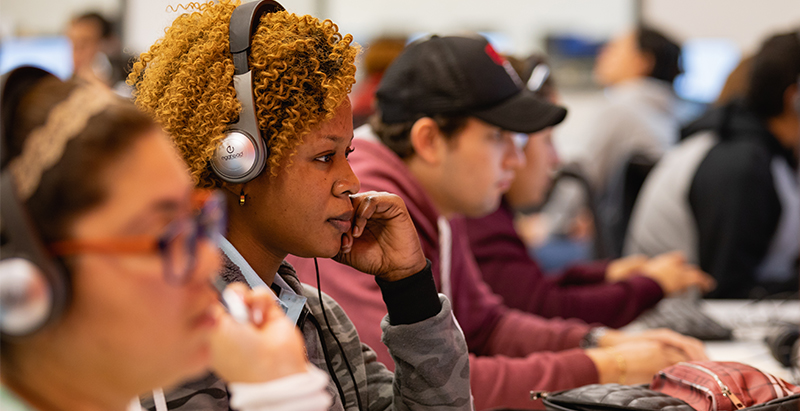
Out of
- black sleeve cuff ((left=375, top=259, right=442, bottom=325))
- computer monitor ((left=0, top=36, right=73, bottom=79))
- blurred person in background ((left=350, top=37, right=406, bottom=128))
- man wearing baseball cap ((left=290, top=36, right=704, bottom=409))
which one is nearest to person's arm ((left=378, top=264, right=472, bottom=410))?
black sleeve cuff ((left=375, top=259, right=442, bottom=325))

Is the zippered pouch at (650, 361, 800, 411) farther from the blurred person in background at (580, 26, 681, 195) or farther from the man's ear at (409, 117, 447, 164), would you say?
the blurred person in background at (580, 26, 681, 195)

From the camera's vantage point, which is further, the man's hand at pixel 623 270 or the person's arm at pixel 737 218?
the person's arm at pixel 737 218

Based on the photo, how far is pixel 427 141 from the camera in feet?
4.84

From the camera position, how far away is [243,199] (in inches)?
34.2

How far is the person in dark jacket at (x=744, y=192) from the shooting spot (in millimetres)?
2367

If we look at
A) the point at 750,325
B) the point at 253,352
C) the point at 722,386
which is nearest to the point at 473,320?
the point at 722,386

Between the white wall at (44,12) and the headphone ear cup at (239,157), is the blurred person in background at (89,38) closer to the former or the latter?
the white wall at (44,12)

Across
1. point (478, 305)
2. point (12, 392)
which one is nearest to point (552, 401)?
point (478, 305)

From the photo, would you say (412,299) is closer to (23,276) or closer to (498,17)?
(23,276)

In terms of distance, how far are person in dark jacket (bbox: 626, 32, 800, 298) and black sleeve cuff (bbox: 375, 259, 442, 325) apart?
64.1 inches

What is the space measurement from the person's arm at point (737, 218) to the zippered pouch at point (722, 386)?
1392mm

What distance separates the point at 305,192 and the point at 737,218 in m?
1.90

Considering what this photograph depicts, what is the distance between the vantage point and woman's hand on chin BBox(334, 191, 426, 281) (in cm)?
95

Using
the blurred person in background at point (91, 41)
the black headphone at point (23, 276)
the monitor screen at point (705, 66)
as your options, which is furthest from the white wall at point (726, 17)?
the black headphone at point (23, 276)
